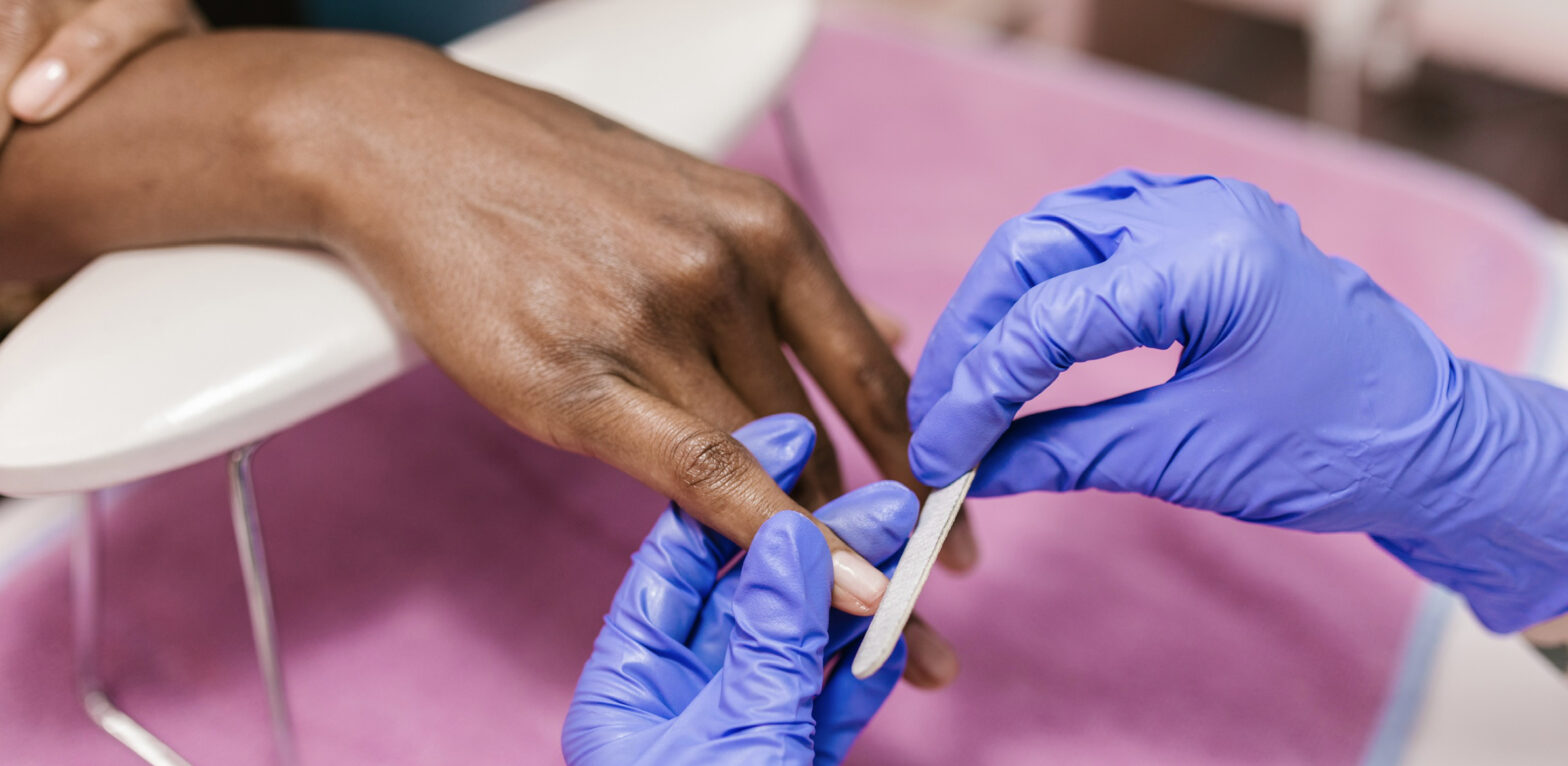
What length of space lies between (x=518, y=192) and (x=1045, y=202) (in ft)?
1.31

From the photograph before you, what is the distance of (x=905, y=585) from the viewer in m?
0.69

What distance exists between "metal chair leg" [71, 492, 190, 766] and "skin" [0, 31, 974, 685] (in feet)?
0.76

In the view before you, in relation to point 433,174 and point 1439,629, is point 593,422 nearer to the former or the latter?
→ point 433,174

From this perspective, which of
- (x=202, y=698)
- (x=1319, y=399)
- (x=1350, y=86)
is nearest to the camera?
(x=1319, y=399)

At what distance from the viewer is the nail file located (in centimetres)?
68

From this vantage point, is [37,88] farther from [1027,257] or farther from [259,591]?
[1027,257]

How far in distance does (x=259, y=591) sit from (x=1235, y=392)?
29.0 inches

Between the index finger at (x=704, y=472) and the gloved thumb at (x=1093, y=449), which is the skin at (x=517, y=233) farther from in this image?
the gloved thumb at (x=1093, y=449)

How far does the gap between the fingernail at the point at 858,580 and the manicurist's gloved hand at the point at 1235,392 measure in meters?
0.09

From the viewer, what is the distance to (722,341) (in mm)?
834

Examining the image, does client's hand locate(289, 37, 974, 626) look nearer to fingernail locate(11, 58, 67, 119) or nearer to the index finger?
the index finger

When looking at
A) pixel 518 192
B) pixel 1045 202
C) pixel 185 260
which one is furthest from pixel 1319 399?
pixel 185 260

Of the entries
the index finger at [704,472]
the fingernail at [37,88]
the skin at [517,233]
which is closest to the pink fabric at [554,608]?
the skin at [517,233]

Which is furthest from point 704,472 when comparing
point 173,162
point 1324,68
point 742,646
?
point 1324,68
